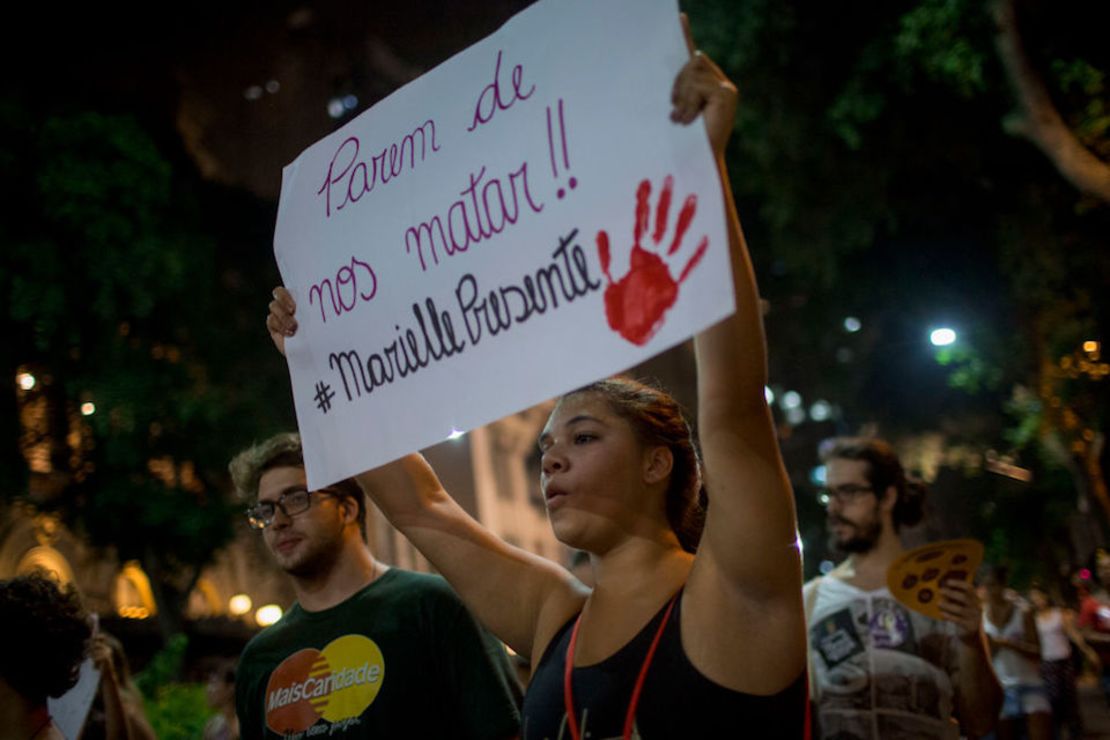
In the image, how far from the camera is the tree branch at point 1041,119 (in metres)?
10.5

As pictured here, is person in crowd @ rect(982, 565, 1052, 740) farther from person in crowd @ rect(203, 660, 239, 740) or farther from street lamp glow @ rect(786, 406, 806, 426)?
street lamp glow @ rect(786, 406, 806, 426)

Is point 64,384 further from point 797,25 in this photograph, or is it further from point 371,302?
point 371,302

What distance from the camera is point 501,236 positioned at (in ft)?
7.95

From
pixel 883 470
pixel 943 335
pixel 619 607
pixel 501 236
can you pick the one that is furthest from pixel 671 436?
pixel 943 335

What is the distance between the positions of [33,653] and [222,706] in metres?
5.15

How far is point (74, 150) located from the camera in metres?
15.6

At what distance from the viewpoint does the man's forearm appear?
3.90m

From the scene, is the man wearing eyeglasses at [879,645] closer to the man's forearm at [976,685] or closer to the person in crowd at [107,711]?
the man's forearm at [976,685]

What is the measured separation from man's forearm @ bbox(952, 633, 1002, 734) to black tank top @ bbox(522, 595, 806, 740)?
1.99 metres

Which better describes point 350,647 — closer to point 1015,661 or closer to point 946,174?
point 1015,661

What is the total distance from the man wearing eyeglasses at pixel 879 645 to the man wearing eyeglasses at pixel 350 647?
4.65ft

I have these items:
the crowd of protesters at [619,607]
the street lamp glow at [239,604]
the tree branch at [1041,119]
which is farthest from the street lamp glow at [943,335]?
the street lamp glow at [239,604]

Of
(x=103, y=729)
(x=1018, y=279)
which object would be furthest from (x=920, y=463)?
(x=103, y=729)

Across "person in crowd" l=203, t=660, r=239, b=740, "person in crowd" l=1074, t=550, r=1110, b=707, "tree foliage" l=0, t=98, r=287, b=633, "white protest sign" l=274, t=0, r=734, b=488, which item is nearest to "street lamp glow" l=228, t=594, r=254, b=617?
"tree foliage" l=0, t=98, r=287, b=633
